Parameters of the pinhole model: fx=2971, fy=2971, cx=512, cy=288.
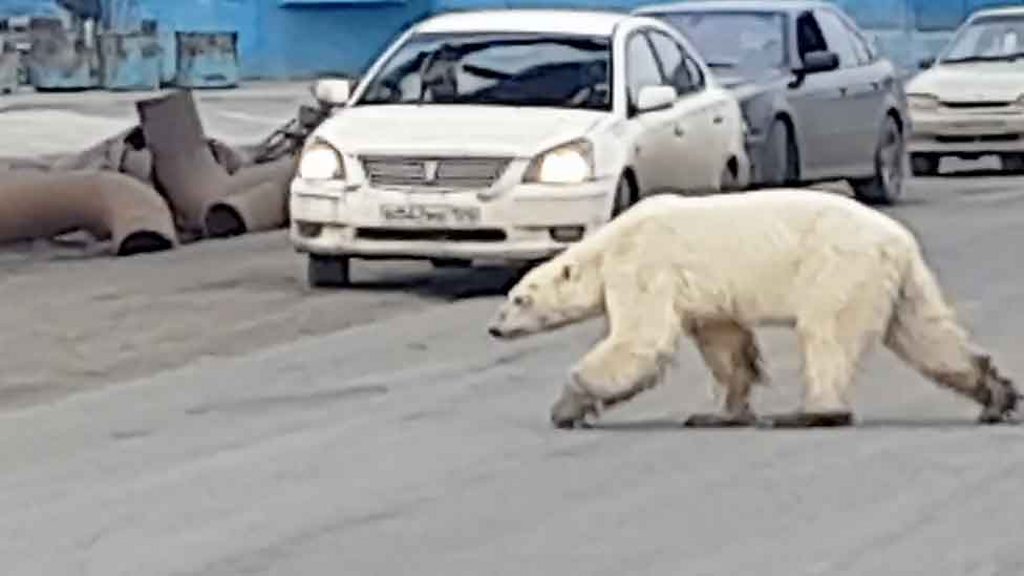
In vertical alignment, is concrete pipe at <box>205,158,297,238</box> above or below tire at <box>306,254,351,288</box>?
below

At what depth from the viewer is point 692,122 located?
1883 cm

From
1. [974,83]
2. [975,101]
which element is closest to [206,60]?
[974,83]

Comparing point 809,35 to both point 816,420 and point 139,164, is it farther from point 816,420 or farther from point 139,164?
point 816,420

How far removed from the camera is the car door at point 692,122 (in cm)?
1856

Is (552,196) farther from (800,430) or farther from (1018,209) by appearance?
(1018,209)

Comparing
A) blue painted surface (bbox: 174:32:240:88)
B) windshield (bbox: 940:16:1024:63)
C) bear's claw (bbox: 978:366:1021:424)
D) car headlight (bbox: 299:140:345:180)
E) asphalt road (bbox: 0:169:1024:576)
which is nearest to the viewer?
asphalt road (bbox: 0:169:1024:576)

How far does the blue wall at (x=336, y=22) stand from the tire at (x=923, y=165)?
1567 centimetres

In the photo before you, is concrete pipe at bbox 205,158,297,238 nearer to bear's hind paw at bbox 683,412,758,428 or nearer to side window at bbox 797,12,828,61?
side window at bbox 797,12,828,61

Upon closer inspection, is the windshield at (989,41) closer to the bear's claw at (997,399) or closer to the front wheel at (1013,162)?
the front wheel at (1013,162)

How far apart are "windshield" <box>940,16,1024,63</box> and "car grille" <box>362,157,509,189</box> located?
1254cm

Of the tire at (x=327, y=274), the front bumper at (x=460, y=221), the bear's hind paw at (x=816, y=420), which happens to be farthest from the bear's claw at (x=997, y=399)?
the tire at (x=327, y=274)

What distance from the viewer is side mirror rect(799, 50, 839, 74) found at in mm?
23078

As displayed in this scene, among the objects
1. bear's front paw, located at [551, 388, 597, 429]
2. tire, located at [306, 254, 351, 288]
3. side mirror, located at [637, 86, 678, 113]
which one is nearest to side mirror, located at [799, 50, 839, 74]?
side mirror, located at [637, 86, 678, 113]

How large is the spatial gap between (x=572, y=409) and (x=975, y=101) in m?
16.5
